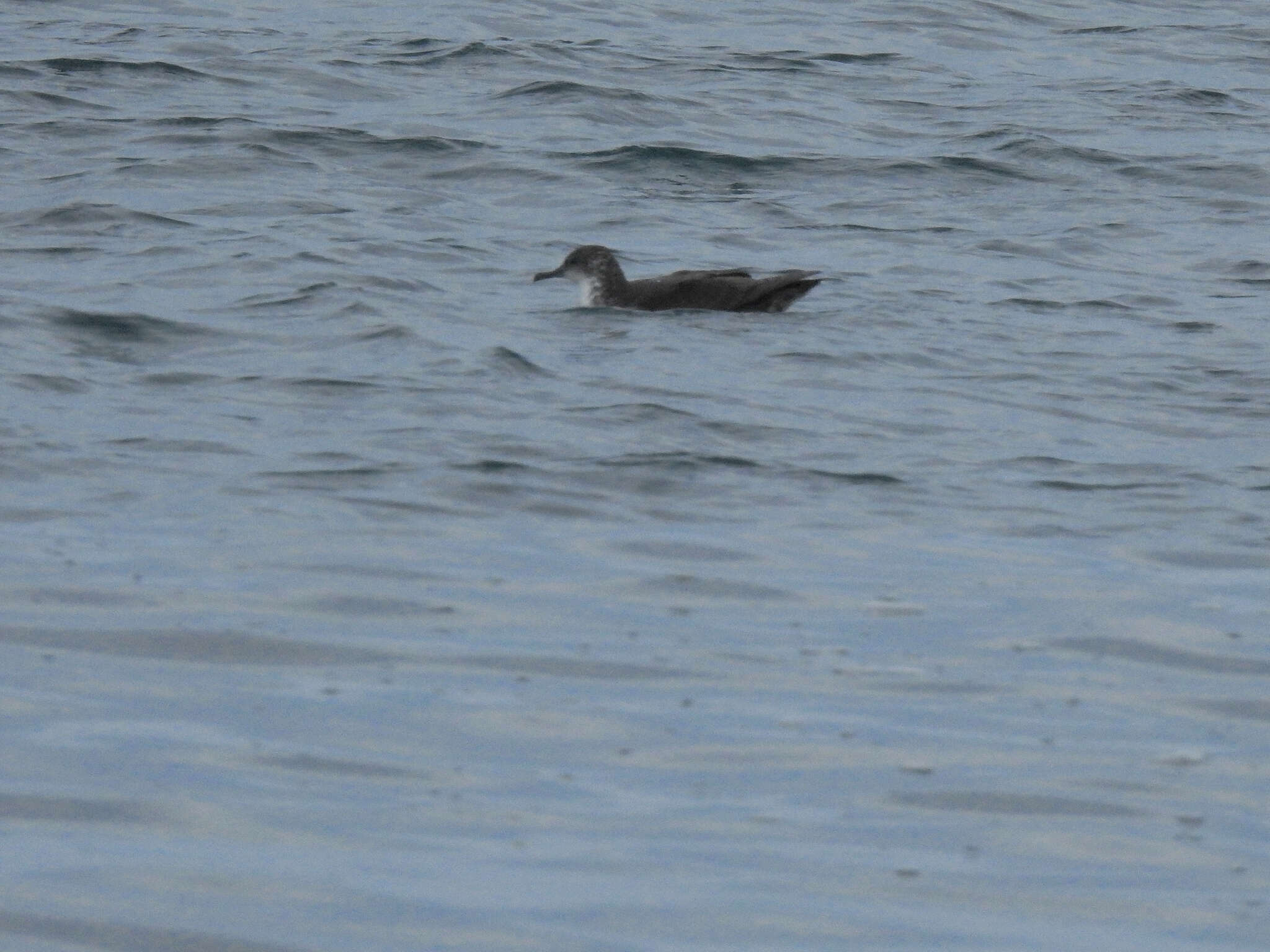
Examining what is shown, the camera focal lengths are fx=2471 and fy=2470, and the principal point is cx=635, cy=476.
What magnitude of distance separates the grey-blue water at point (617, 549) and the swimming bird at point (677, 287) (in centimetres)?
18

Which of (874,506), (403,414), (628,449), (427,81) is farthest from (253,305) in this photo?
(427,81)

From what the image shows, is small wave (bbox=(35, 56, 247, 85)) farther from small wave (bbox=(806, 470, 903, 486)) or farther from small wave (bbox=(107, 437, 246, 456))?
small wave (bbox=(806, 470, 903, 486))

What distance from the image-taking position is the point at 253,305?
12672 millimetres

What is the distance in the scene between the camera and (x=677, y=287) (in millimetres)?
13344

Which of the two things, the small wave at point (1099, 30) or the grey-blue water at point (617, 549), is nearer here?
the grey-blue water at point (617, 549)

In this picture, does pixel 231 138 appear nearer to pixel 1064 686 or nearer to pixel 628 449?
pixel 628 449

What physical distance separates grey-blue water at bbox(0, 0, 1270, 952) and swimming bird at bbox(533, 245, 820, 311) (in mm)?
180

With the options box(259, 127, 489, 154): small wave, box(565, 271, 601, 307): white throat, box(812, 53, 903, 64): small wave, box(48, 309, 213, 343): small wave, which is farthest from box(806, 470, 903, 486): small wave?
box(812, 53, 903, 64): small wave

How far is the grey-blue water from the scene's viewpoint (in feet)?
17.5

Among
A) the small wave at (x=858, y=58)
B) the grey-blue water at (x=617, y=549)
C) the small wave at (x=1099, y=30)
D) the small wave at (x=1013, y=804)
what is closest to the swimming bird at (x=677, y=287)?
the grey-blue water at (x=617, y=549)

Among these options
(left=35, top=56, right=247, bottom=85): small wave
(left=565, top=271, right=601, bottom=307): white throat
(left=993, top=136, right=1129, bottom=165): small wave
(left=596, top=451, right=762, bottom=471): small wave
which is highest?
(left=596, top=451, right=762, bottom=471): small wave

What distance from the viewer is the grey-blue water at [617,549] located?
17.5 feet

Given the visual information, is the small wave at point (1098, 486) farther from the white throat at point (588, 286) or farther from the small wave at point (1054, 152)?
the small wave at point (1054, 152)

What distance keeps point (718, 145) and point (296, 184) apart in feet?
12.7
